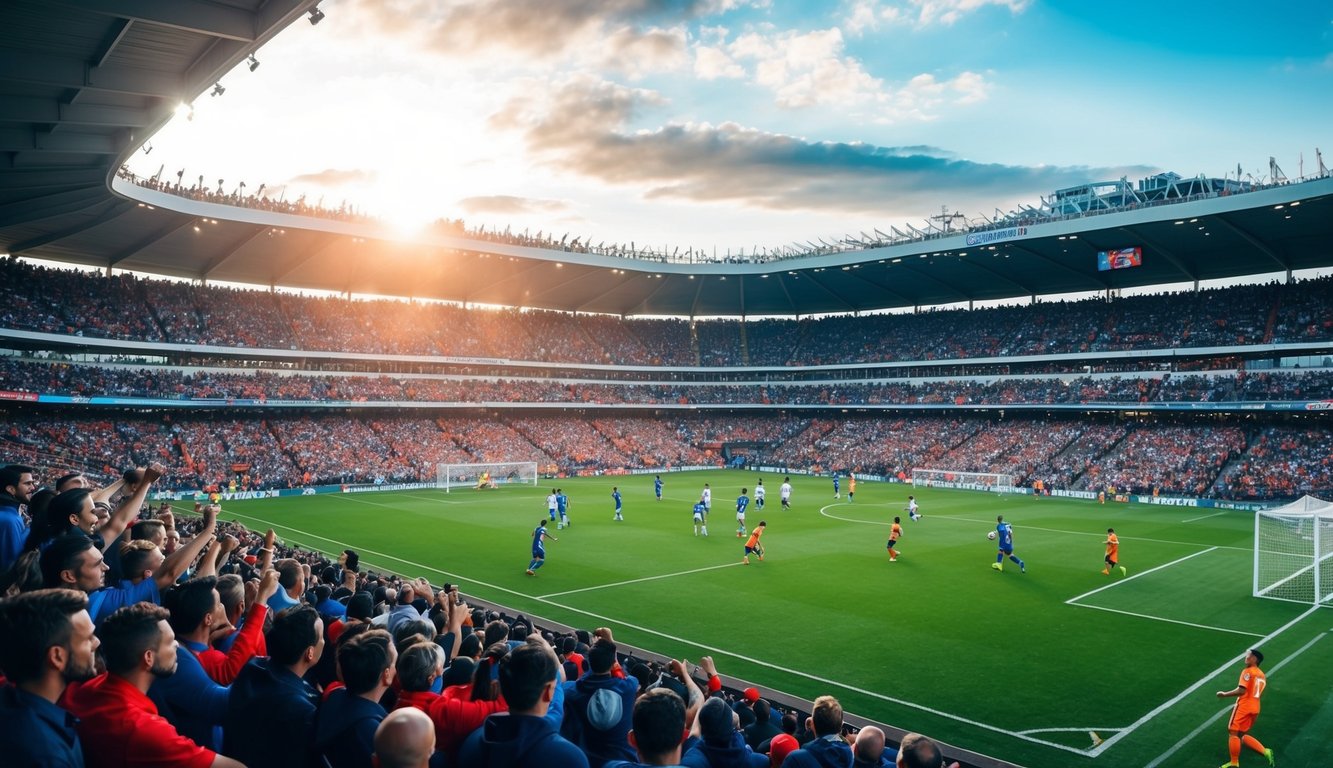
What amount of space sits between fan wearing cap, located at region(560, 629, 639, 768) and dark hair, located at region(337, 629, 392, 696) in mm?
1700

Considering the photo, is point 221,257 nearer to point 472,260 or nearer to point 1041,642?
point 472,260

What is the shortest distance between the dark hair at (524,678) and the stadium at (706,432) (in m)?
0.63

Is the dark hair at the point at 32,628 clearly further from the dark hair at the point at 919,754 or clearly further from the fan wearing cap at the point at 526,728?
the dark hair at the point at 919,754

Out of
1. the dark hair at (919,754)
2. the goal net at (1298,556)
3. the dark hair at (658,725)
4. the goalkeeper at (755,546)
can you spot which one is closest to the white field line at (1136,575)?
the goal net at (1298,556)

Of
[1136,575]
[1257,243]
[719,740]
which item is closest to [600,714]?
[719,740]

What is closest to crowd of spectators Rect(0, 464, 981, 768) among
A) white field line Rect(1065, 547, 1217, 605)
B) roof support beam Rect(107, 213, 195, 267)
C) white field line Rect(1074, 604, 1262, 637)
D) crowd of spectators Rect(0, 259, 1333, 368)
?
white field line Rect(1074, 604, 1262, 637)

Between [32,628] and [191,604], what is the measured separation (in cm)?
164

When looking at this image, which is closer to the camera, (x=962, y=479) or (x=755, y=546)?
(x=755, y=546)

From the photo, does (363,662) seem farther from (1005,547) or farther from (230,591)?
(1005,547)

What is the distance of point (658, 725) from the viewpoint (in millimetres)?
3848

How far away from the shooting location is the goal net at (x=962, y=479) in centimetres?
5081

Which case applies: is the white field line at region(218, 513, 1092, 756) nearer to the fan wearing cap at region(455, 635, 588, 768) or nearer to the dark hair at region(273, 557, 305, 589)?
the dark hair at region(273, 557, 305, 589)

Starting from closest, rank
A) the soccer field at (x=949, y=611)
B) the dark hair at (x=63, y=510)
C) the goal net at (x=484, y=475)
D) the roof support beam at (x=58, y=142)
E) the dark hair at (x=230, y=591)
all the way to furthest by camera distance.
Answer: the dark hair at (x=230, y=591) < the dark hair at (x=63, y=510) < the soccer field at (x=949, y=611) < the roof support beam at (x=58, y=142) < the goal net at (x=484, y=475)

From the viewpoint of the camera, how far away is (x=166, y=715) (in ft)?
14.0
